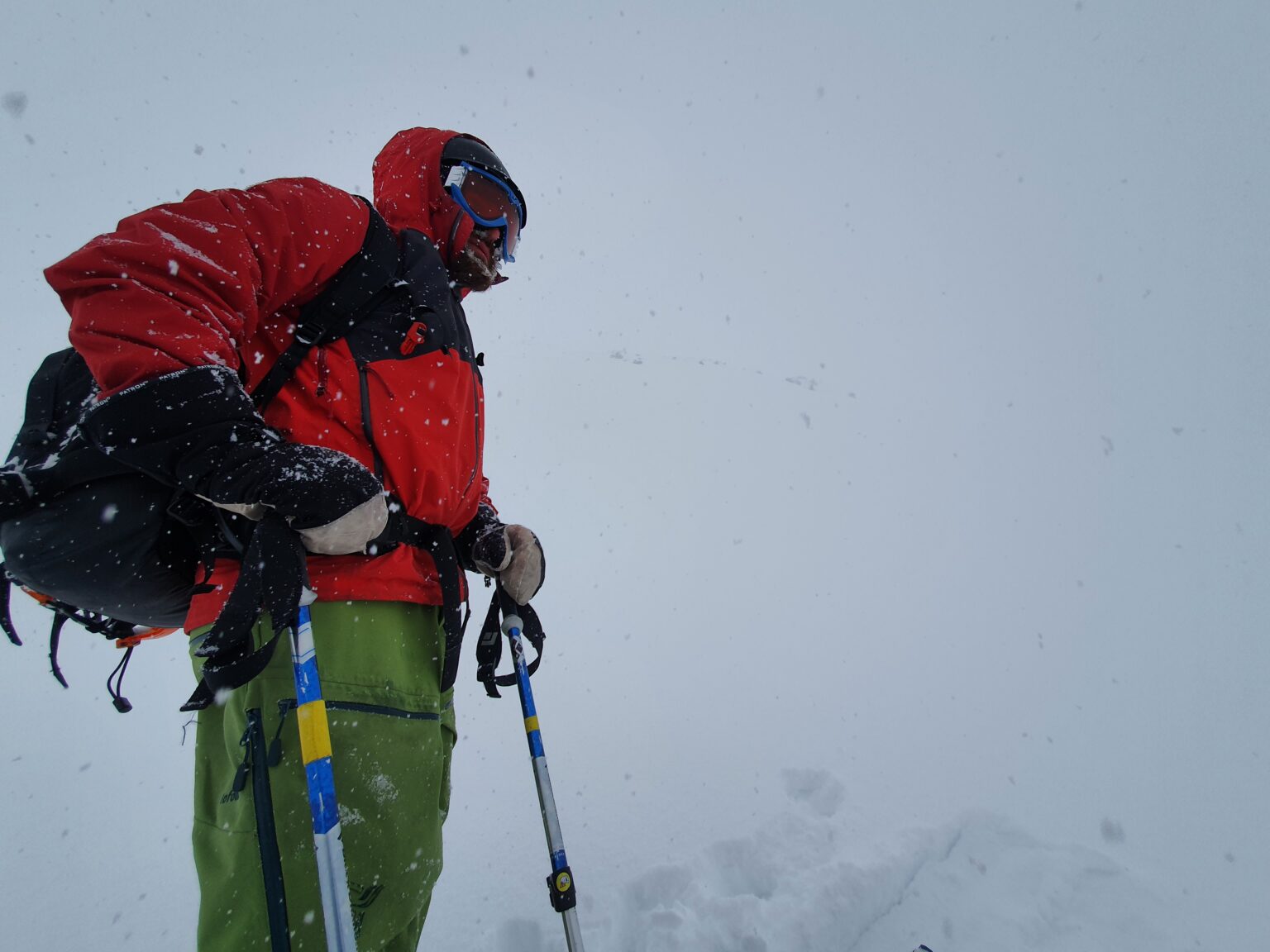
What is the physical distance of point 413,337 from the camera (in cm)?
150

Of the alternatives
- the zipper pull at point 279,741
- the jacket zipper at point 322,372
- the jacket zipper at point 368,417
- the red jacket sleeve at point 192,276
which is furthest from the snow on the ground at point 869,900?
the red jacket sleeve at point 192,276

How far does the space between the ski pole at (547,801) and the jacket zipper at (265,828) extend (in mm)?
799

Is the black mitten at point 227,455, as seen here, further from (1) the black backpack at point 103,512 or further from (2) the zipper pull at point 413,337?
(2) the zipper pull at point 413,337

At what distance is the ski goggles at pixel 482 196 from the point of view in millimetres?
1936

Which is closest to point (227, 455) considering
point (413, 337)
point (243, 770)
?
point (413, 337)

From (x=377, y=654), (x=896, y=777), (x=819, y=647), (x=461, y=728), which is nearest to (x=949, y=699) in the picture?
(x=819, y=647)

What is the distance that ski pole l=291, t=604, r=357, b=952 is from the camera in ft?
3.59

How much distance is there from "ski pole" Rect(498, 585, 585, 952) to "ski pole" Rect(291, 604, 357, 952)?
788 mm

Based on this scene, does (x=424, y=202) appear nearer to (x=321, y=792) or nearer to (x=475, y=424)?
(x=475, y=424)

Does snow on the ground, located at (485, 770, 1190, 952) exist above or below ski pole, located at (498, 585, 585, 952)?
below

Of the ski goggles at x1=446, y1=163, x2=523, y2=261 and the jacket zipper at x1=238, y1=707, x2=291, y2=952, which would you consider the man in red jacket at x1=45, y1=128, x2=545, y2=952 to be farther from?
the ski goggles at x1=446, y1=163, x2=523, y2=261

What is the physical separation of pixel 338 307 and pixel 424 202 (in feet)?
2.16

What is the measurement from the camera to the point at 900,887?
284cm

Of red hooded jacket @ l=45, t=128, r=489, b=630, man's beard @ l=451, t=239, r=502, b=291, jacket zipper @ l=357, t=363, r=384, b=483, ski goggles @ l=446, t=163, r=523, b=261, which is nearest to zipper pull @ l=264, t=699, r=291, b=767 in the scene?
red hooded jacket @ l=45, t=128, r=489, b=630
